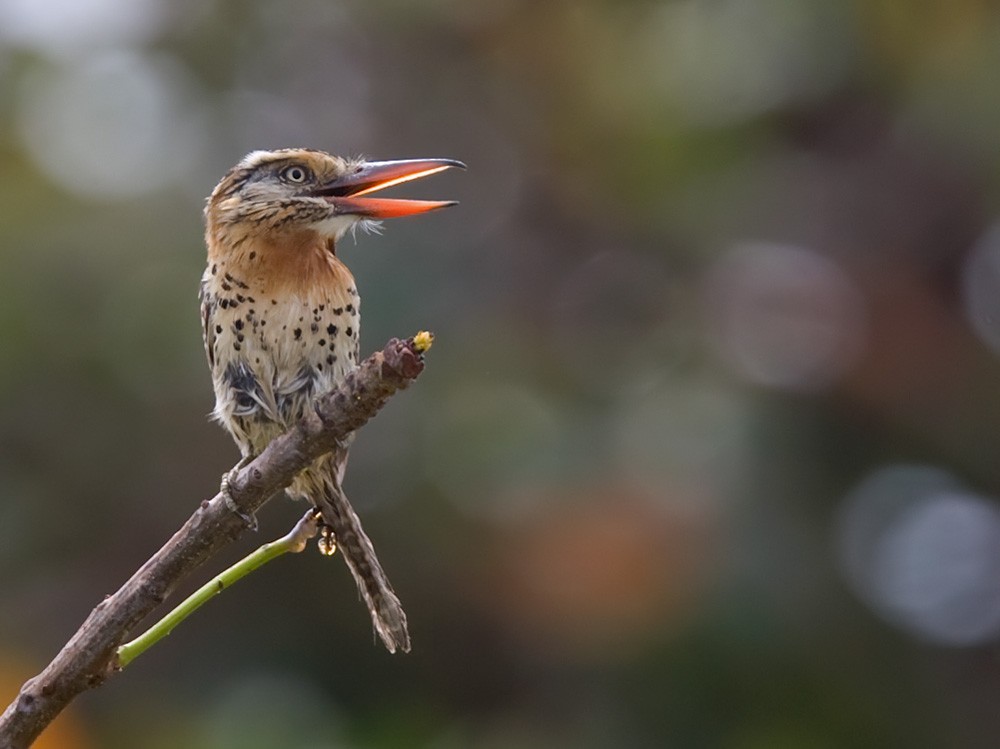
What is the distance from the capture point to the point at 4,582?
25.8 ft

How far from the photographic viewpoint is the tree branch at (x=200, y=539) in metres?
2.28

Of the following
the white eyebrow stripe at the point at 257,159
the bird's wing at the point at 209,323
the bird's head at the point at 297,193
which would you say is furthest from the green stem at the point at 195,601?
A: the white eyebrow stripe at the point at 257,159

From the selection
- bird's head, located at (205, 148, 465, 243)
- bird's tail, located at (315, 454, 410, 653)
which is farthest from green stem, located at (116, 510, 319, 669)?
bird's head, located at (205, 148, 465, 243)

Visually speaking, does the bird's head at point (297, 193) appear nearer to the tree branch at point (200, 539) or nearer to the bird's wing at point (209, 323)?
the bird's wing at point (209, 323)

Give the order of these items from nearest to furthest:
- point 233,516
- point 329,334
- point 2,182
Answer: point 233,516, point 329,334, point 2,182

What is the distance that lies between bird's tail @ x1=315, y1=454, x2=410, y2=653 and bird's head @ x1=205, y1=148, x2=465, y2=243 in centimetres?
65

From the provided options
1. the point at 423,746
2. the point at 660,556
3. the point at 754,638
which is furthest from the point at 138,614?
the point at 754,638

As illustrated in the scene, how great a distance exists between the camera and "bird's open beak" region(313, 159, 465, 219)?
369cm

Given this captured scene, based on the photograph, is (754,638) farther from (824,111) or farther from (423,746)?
(824,111)

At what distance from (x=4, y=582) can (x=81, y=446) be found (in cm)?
77

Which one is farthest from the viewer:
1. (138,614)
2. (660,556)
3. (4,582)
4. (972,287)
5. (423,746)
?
(972,287)

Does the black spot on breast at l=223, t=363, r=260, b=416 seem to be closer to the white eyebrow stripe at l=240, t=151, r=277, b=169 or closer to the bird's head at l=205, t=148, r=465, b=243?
the bird's head at l=205, t=148, r=465, b=243

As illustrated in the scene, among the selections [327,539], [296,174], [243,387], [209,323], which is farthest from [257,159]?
[327,539]

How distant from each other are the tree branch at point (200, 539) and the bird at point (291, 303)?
1.30 m
